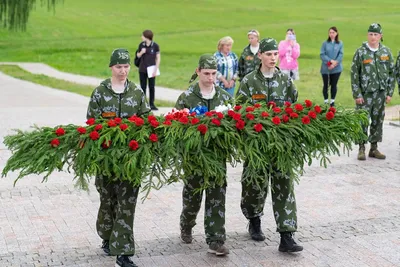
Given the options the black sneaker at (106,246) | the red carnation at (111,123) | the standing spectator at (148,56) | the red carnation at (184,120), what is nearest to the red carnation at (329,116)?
the red carnation at (184,120)

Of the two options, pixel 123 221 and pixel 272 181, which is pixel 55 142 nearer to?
pixel 123 221

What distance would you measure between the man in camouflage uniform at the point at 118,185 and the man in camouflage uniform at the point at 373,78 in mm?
5786

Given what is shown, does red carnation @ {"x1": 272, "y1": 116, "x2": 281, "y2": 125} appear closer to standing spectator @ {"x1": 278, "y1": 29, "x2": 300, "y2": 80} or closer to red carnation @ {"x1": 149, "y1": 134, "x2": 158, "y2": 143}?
red carnation @ {"x1": 149, "y1": 134, "x2": 158, "y2": 143}

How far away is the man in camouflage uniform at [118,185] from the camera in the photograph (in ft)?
24.9

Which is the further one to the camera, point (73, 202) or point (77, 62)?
point (77, 62)

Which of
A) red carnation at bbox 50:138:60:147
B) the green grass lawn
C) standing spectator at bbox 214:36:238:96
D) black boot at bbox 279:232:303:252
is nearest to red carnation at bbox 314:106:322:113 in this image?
black boot at bbox 279:232:303:252

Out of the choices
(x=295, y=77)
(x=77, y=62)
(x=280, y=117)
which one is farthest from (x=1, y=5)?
(x=280, y=117)

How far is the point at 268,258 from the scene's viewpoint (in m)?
7.99

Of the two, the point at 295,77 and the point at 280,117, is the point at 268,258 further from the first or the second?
the point at 295,77

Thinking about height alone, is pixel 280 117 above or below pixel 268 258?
above

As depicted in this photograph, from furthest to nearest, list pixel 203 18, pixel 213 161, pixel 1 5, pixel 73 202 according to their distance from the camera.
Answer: pixel 203 18 → pixel 1 5 → pixel 73 202 → pixel 213 161

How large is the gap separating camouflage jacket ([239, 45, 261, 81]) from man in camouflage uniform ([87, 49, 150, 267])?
26.1 feet

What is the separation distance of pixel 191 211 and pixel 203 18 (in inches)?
2176

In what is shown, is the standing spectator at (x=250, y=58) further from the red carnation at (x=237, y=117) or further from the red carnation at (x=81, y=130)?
the red carnation at (x=81, y=130)
